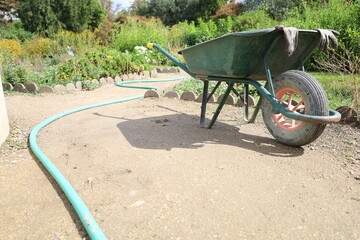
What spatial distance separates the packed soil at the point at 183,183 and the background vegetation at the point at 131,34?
5.33 feet

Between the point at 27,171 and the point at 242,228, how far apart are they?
5.18 ft

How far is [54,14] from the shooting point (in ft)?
51.5

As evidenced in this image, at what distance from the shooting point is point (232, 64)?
7.55 ft

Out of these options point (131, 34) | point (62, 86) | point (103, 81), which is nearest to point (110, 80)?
point (103, 81)

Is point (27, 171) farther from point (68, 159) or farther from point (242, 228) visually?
point (242, 228)

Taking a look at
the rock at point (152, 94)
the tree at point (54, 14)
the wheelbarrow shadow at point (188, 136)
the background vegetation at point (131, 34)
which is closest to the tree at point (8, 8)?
the background vegetation at point (131, 34)

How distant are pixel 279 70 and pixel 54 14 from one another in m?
16.4

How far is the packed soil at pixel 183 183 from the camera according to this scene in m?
1.39

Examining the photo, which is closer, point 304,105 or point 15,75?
point 304,105

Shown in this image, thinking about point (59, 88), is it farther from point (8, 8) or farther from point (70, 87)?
point (8, 8)

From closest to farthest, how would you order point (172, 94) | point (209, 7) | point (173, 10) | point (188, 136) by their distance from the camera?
point (188, 136) < point (172, 94) < point (209, 7) < point (173, 10)

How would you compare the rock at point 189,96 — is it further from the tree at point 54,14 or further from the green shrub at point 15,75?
the tree at point 54,14

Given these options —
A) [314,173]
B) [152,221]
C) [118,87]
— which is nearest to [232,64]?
[314,173]

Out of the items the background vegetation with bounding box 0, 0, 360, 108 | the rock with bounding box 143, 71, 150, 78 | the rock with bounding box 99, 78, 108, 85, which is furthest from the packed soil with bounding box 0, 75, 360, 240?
the rock with bounding box 143, 71, 150, 78
